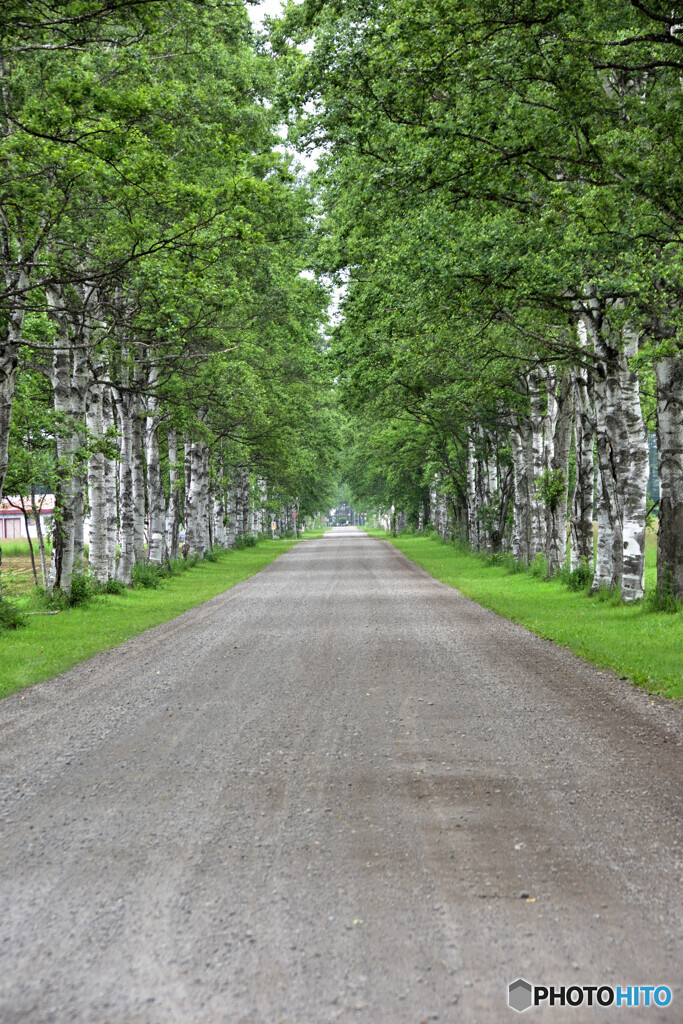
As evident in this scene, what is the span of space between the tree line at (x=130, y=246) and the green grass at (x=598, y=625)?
7.86 metres

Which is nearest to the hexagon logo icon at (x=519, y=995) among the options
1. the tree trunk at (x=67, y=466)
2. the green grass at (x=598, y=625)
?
the green grass at (x=598, y=625)

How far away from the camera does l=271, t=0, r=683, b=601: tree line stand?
11.3 metres

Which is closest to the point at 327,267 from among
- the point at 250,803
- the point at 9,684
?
the point at 9,684

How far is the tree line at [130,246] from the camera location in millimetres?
12516

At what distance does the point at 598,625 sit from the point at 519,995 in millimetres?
12298

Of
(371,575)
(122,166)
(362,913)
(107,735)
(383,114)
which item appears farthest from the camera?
(371,575)

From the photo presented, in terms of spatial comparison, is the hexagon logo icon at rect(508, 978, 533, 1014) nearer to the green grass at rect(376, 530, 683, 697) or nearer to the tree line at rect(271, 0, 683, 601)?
the green grass at rect(376, 530, 683, 697)

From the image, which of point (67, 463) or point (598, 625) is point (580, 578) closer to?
point (598, 625)

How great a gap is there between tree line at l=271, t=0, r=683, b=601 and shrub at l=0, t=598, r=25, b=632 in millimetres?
8924

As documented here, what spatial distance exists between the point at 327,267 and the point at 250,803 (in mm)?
19163

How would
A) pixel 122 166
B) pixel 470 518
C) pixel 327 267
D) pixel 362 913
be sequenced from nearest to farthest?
1. pixel 362 913
2. pixel 122 166
3. pixel 327 267
4. pixel 470 518

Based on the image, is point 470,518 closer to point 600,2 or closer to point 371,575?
point 371,575

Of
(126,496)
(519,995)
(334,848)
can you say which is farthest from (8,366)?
(519,995)

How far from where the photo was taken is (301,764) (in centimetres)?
676
